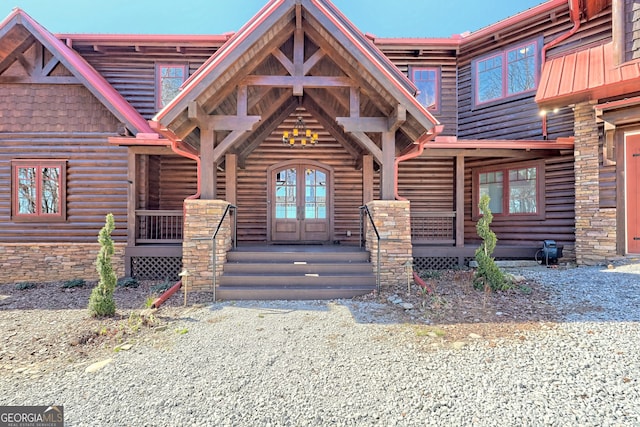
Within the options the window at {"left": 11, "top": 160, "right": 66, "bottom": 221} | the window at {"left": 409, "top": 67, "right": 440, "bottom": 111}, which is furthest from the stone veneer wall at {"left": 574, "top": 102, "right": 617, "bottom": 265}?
the window at {"left": 11, "top": 160, "right": 66, "bottom": 221}

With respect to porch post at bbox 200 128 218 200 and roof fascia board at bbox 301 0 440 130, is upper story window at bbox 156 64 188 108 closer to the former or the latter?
porch post at bbox 200 128 218 200

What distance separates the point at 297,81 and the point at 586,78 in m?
6.44

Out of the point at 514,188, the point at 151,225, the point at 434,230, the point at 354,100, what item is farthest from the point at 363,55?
the point at 514,188

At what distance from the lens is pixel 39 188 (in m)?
7.82

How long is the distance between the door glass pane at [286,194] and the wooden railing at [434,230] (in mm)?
3431

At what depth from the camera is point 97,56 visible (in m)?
9.06

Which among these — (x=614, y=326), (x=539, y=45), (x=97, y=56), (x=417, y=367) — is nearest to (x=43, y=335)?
(x=417, y=367)

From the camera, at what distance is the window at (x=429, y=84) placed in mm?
9711

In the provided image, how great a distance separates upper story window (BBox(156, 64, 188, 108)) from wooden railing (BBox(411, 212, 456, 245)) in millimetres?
7961

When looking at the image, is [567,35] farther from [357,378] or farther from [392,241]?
[357,378]

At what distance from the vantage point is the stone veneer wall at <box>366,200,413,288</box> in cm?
568

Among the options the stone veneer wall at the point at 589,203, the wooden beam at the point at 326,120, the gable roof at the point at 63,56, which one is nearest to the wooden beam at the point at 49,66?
the gable roof at the point at 63,56

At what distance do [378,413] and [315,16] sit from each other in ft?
18.9

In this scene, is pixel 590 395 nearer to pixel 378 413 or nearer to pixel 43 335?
pixel 378 413
